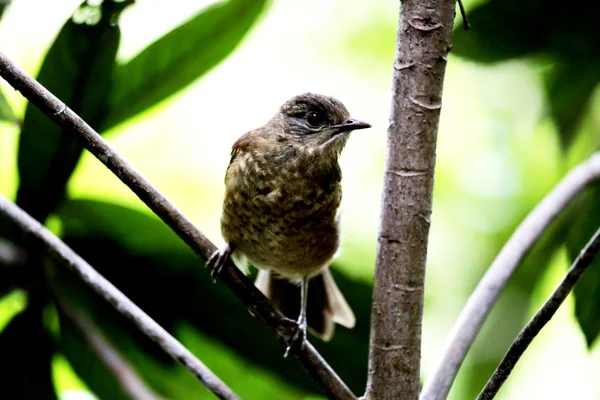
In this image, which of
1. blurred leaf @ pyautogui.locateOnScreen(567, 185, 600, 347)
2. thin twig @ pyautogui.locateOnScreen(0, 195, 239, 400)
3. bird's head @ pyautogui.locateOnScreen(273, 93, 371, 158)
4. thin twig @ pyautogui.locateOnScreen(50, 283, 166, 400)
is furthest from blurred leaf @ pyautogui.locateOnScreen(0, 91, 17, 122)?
blurred leaf @ pyautogui.locateOnScreen(567, 185, 600, 347)

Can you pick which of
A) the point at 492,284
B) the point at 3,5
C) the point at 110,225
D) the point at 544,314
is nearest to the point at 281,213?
the point at 110,225

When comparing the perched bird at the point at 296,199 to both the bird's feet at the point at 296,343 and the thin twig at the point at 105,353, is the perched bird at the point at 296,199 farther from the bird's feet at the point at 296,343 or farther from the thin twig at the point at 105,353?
the thin twig at the point at 105,353

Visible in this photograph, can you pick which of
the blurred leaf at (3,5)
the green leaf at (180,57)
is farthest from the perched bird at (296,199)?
the blurred leaf at (3,5)

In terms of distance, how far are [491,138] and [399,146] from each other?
3.34m

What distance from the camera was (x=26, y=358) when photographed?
257cm

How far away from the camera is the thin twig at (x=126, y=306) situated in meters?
1.83

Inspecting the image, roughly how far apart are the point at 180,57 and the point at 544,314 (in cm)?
143

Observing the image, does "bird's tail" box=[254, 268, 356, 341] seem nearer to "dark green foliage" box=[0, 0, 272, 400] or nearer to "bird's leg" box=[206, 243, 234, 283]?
"dark green foliage" box=[0, 0, 272, 400]

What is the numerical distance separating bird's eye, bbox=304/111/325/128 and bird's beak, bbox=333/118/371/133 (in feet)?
0.28

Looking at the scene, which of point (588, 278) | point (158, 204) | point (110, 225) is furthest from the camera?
point (110, 225)

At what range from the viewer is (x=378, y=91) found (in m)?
5.26

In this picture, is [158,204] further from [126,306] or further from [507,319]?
[507,319]

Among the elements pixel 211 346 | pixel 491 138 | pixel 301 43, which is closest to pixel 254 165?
pixel 211 346

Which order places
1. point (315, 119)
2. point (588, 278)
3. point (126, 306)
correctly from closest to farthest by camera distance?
point (126, 306) < point (588, 278) < point (315, 119)
